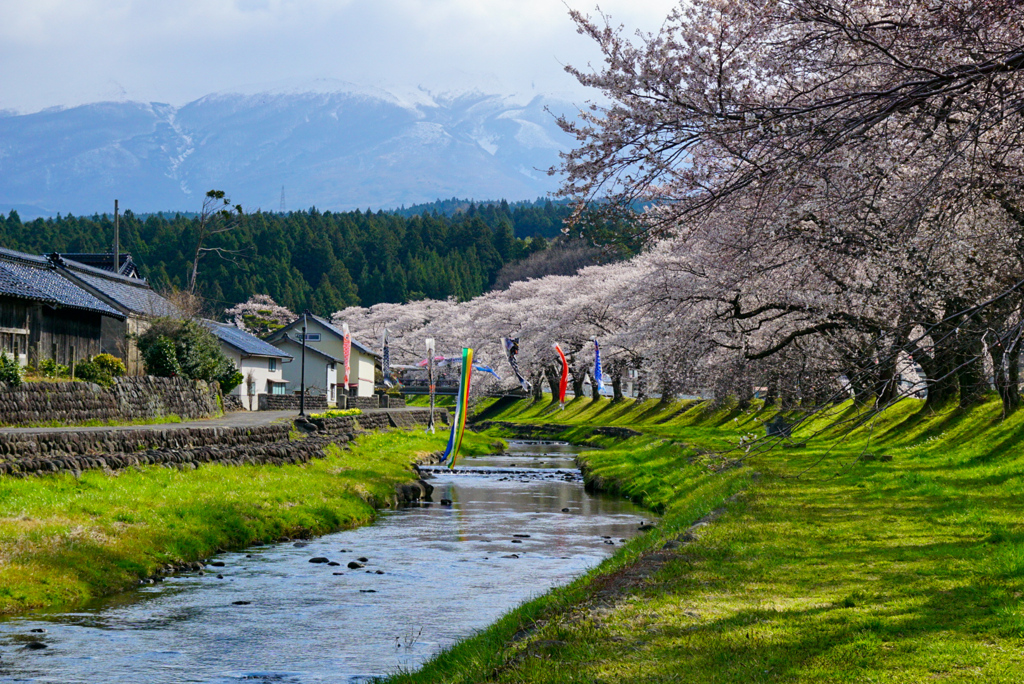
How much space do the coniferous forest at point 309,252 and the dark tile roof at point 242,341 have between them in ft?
120

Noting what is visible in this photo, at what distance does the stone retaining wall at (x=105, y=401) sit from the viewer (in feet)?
72.0

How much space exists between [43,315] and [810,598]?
29137 mm

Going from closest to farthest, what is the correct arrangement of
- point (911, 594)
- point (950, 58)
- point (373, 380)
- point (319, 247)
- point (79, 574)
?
point (911, 594), point (950, 58), point (79, 574), point (373, 380), point (319, 247)

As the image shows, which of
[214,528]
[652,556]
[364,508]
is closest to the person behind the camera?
[652,556]

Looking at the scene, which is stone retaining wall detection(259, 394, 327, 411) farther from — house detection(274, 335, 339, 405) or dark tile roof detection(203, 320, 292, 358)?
house detection(274, 335, 339, 405)

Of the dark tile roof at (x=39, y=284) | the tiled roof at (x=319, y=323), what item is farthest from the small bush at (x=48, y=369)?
the tiled roof at (x=319, y=323)

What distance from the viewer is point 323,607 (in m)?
12.7

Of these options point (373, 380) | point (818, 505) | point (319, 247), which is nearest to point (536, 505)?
point (818, 505)

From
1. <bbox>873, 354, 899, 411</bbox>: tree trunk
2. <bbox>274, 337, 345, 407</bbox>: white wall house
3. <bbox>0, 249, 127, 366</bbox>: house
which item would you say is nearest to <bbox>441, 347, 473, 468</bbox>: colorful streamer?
<bbox>0, 249, 127, 366</bbox>: house

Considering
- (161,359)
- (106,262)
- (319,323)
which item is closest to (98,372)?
(161,359)

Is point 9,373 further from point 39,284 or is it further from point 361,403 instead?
point 361,403

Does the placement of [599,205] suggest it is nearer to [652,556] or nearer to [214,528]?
[652,556]

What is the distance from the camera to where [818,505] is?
14.4 meters

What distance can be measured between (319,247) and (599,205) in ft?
375
